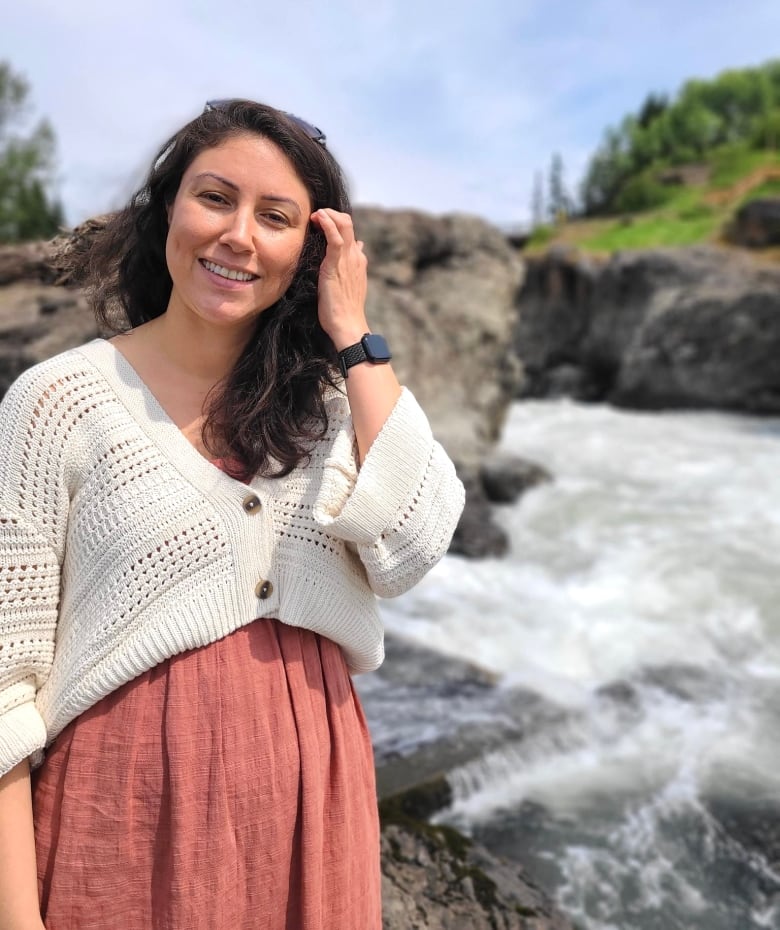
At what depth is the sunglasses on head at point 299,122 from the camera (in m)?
1.33

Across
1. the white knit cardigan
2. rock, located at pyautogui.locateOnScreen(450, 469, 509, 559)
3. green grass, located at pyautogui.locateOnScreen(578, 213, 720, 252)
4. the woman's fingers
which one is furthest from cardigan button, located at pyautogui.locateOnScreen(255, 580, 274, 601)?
green grass, located at pyautogui.locateOnScreen(578, 213, 720, 252)

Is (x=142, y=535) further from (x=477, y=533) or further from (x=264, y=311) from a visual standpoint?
(x=477, y=533)

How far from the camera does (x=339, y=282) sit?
1377mm

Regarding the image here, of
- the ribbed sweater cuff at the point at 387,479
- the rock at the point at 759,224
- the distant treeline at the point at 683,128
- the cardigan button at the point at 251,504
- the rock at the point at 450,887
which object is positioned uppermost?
the distant treeline at the point at 683,128

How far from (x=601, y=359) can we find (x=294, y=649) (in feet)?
72.6

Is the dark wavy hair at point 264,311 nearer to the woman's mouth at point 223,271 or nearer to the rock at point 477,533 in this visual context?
the woman's mouth at point 223,271

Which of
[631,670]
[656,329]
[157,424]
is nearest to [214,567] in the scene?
[157,424]

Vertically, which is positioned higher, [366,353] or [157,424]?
[366,353]

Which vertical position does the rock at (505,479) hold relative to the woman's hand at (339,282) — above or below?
below

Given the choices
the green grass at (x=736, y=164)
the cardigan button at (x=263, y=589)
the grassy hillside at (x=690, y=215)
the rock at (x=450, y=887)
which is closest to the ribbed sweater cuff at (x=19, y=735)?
the cardigan button at (x=263, y=589)

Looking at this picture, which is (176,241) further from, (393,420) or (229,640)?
(229,640)

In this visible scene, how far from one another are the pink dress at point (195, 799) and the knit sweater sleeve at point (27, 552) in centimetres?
9

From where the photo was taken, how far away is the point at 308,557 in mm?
1287

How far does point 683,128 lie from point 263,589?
5248 cm
